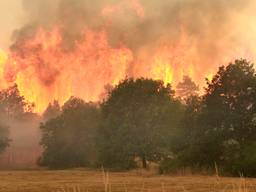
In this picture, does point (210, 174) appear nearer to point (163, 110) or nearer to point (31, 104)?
point (163, 110)

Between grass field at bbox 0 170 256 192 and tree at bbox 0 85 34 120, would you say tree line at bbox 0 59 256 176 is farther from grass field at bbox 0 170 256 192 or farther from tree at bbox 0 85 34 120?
tree at bbox 0 85 34 120

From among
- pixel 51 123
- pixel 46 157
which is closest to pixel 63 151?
pixel 46 157

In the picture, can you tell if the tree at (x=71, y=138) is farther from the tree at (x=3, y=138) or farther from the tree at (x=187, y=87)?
the tree at (x=187, y=87)

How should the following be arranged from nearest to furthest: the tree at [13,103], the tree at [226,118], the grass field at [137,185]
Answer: the grass field at [137,185]
the tree at [226,118]
the tree at [13,103]

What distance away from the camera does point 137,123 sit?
7856 centimetres

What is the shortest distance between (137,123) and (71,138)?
26.5m

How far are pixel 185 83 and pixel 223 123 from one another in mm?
118152

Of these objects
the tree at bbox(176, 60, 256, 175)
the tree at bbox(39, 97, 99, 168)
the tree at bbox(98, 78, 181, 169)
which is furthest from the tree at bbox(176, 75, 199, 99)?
the tree at bbox(176, 60, 256, 175)

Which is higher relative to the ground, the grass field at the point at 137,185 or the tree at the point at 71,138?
the tree at the point at 71,138

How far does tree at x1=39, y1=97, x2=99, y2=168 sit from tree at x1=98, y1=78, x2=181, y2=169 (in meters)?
14.7

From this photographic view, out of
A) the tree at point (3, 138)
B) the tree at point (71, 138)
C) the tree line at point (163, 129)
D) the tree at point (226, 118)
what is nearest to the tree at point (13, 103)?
the tree at point (3, 138)

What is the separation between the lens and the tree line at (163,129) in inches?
2243

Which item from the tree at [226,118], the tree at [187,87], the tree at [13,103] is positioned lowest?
the tree at [226,118]

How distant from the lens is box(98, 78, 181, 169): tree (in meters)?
76.2
